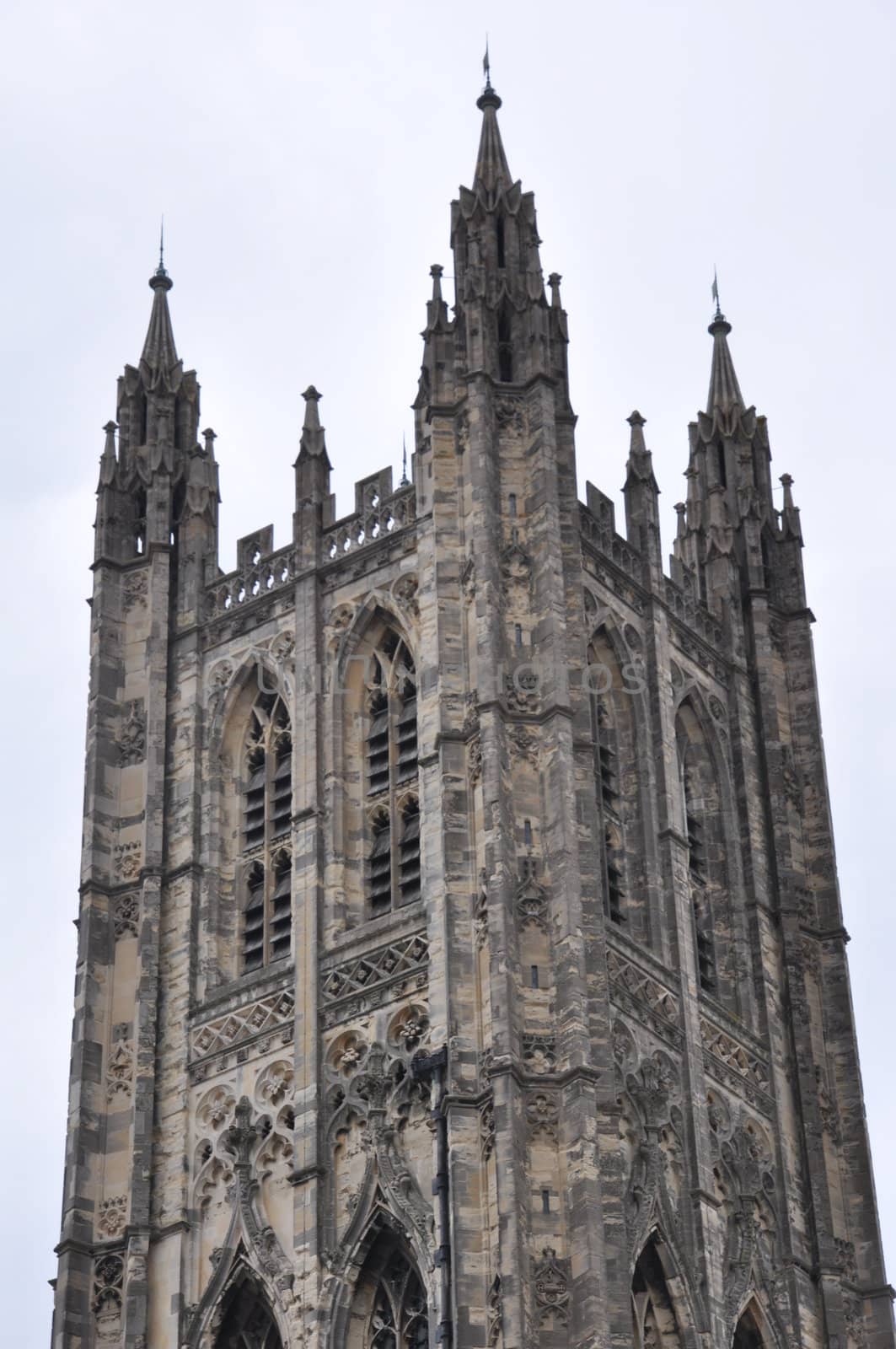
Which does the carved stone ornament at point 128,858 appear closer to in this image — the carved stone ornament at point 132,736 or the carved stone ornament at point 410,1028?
the carved stone ornament at point 132,736

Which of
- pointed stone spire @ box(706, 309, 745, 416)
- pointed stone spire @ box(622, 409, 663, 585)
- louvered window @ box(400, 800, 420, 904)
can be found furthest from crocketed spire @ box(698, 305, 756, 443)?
louvered window @ box(400, 800, 420, 904)

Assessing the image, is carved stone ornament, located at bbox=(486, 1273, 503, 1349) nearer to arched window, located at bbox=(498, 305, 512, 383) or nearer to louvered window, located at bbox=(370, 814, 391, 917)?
louvered window, located at bbox=(370, 814, 391, 917)

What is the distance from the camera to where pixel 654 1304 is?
60875mm

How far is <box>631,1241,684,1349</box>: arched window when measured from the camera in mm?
60500

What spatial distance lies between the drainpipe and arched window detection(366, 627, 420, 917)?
4100mm

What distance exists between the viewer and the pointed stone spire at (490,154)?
230ft

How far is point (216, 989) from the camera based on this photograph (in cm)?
6544

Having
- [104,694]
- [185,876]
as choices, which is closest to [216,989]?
[185,876]

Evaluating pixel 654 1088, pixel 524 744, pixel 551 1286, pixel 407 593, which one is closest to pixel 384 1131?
pixel 654 1088

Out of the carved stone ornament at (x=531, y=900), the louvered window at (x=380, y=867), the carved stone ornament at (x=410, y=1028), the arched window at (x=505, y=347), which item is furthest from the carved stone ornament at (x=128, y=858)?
the arched window at (x=505, y=347)

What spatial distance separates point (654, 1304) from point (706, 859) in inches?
415

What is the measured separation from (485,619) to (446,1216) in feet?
33.4

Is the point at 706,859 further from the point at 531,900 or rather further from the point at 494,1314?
the point at 494,1314

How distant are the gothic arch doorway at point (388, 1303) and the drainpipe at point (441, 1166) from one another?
145cm
